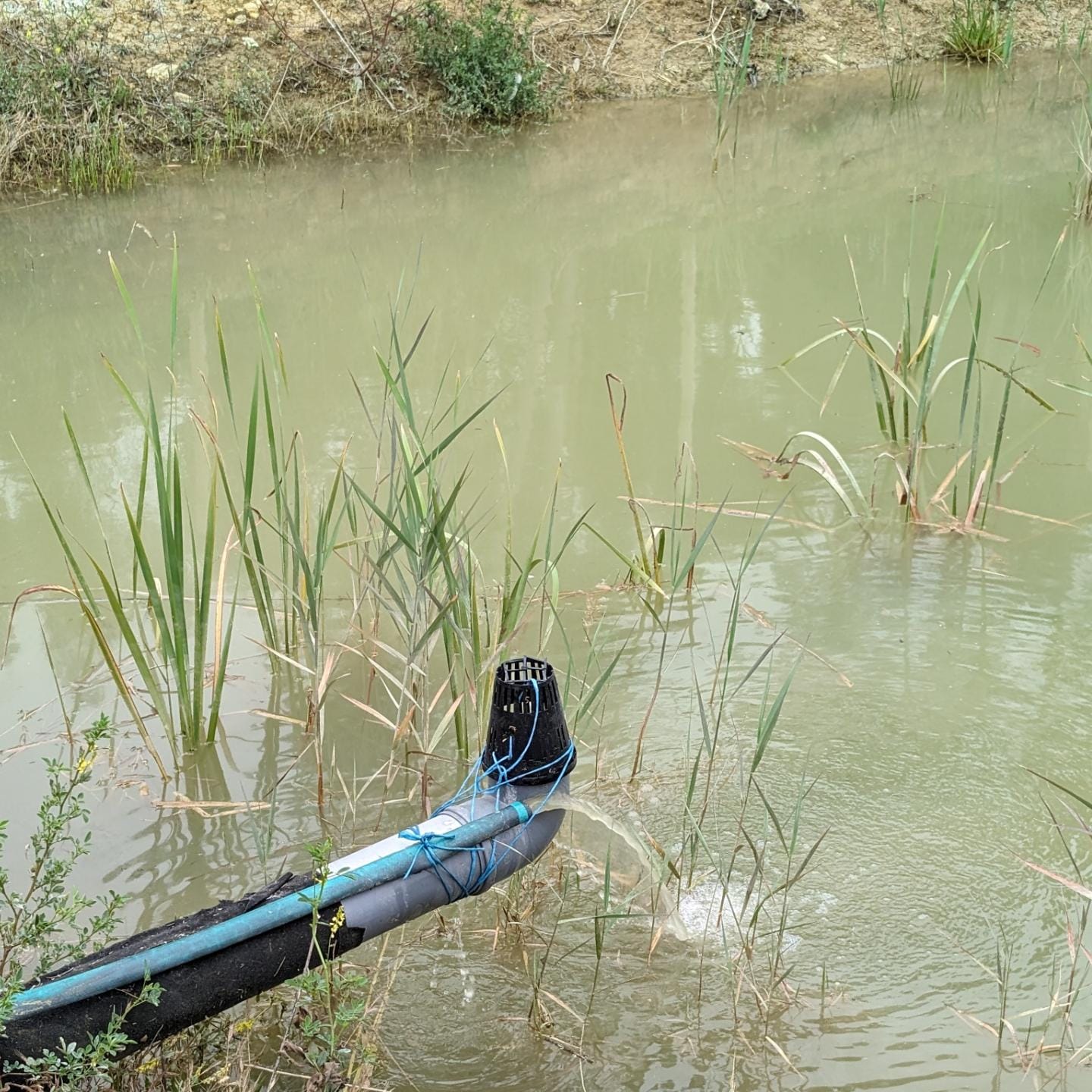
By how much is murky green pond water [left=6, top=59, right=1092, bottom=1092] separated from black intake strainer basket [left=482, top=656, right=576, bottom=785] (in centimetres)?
44

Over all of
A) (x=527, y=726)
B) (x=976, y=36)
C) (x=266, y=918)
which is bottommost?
(x=266, y=918)

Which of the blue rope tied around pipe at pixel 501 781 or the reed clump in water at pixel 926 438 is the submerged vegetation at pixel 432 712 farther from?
the reed clump in water at pixel 926 438

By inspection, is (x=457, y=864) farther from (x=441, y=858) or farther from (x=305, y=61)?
(x=305, y=61)

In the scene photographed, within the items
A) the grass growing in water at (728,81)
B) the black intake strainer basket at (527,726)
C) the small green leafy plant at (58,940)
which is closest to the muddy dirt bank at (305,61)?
the grass growing in water at (728,81)

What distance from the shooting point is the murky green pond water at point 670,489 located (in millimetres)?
2088

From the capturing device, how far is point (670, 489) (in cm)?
394

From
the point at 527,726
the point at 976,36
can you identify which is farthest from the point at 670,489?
the point at 976,36

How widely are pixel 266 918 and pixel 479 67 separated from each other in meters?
7.64

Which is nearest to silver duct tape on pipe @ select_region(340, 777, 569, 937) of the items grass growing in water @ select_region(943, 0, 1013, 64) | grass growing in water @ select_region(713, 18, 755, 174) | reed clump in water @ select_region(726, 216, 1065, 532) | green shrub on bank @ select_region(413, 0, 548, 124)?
reed clump in water @ select_region(726, 216, 1065, 532)

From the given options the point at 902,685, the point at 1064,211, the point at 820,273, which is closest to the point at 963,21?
the point at 1064,211

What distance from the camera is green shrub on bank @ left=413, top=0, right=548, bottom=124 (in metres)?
8.27

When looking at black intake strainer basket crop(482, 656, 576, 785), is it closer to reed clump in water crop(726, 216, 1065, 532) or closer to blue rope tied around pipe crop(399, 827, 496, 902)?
blue rope tied around pipe crop(399, 827, 496, 902)

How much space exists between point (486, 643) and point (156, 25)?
7.14 meters

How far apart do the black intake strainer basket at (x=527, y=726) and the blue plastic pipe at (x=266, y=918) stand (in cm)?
6
